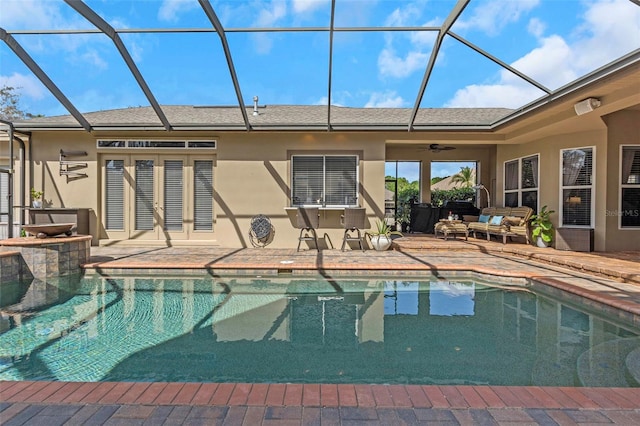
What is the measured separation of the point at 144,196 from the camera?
→ 8719mm

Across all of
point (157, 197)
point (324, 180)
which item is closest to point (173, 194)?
point (157, 197)

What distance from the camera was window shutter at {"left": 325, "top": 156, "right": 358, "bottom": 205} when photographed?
854 cm

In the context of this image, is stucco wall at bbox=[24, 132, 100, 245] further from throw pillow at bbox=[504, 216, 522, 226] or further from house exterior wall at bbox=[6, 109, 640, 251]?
throw pillow at bbox=[504, 216, 522, 226]

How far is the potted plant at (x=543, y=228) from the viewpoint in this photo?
26.1 ft

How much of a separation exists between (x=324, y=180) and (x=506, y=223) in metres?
4.64

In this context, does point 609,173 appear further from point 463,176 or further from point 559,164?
point 463,176

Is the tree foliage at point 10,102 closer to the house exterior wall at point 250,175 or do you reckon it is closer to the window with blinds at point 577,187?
the house exterior wall at point 250,175

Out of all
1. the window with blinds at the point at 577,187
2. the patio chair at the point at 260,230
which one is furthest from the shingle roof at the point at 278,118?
the patio chair at the point at 260,230

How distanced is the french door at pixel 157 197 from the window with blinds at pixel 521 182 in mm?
7973

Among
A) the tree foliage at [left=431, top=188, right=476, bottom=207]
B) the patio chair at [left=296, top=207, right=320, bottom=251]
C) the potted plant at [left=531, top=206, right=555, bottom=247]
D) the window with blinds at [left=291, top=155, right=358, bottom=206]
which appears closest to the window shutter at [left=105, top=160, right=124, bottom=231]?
the window with blinds at [left=291, top=155, right=358, bottom=206]

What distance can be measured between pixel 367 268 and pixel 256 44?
4450mm

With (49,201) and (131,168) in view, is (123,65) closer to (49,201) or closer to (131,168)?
(131,168)

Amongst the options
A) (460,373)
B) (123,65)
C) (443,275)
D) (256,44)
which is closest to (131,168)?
(123,65)

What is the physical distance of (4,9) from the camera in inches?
215
